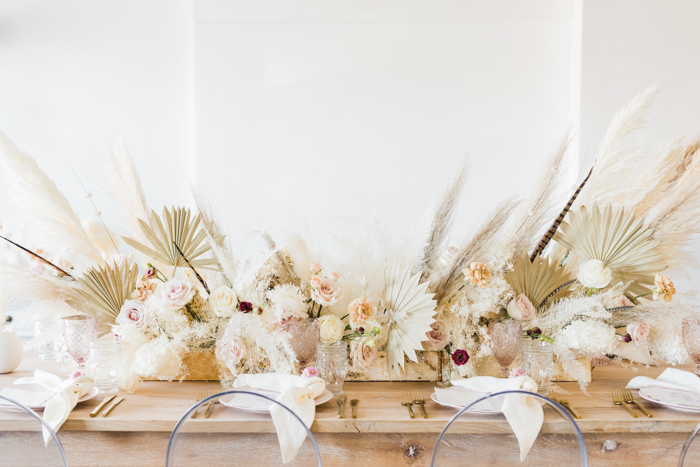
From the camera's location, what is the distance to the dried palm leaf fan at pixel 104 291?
1168mm

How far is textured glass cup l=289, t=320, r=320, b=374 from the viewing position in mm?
1121

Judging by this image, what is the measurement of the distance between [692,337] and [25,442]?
134cm

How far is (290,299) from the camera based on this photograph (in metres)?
1.12

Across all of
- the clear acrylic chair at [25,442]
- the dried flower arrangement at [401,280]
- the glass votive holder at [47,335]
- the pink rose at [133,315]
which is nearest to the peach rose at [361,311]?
the dried flower arrangement at [401,280]

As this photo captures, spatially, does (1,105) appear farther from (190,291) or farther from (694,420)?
(694,420)

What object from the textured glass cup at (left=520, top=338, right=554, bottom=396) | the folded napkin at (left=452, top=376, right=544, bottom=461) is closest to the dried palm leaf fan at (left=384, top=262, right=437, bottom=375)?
the textured glass cup at (left=520, top=338, right=554, bottom=396)

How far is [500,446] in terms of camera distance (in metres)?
0.71

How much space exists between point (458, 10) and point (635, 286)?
1.95 m

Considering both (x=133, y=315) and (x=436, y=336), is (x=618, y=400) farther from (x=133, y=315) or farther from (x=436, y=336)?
(x=133, y=315)

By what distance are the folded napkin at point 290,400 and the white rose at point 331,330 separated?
3.8 inches

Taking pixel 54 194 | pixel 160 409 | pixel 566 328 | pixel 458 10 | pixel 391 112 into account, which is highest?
pixel 458 10

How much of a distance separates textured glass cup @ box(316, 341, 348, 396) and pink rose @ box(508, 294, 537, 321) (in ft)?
1.26

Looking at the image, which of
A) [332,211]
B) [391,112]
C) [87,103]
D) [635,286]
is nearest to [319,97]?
[391,112]

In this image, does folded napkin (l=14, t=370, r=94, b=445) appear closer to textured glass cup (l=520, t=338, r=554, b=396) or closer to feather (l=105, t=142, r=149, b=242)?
feather (l=105, t=142, r=149, b=242)
